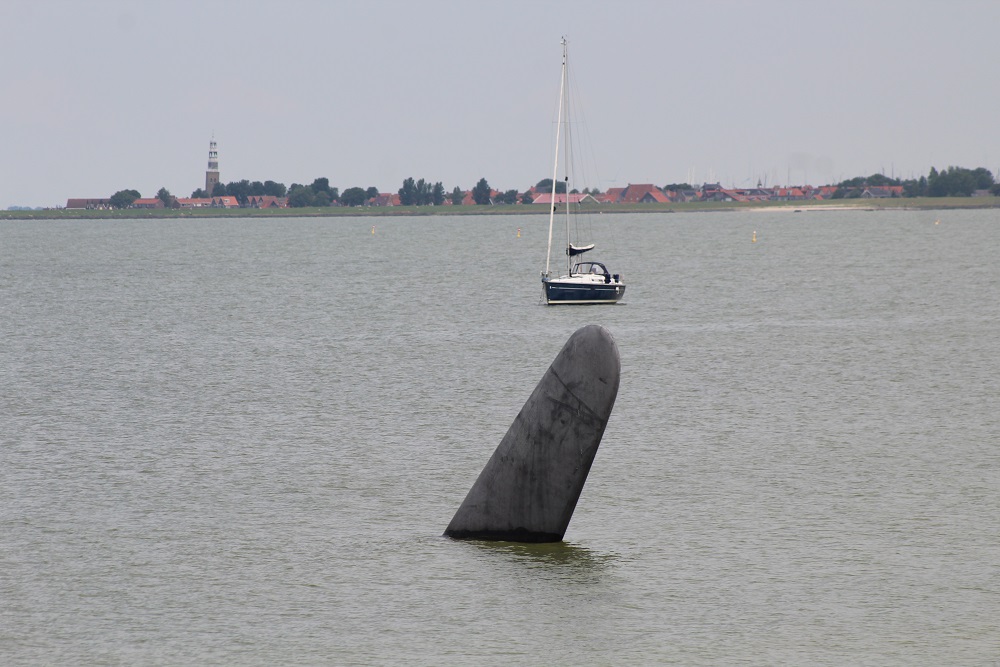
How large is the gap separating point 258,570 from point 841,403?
22161 millimetres

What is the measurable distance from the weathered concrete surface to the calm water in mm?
614

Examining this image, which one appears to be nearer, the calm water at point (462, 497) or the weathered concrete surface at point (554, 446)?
the calm water at point (462, 497)

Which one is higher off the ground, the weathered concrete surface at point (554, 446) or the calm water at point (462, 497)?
the weathered concrete surface at point (554, 446)

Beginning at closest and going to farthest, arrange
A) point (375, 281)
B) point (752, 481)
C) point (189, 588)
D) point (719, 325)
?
point (189, 588) < point (752, 481) < point (719, 325) < point (375, 281)

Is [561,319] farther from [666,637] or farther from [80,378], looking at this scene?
[666,637]

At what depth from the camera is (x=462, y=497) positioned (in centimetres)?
2628

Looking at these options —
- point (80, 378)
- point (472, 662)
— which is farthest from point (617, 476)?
point (80, 378)

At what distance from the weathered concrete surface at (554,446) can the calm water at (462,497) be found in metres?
0.61

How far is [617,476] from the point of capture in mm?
Answer: 28203

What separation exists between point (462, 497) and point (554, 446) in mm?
6403

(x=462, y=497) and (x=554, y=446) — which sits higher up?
(x=554, y=446)

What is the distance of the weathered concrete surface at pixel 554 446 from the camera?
65.1 feet

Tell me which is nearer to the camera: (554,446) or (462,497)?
(554,446)

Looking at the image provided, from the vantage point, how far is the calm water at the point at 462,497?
708 inches
